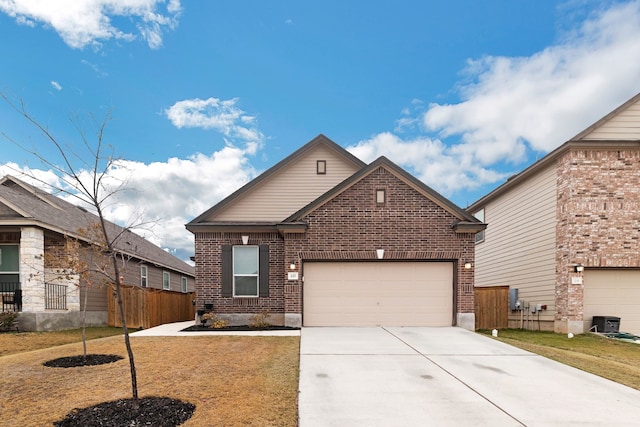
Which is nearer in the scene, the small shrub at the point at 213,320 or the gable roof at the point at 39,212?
the small shrub at the point at 213,320

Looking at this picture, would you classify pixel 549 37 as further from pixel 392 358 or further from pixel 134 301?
pixel 134 301

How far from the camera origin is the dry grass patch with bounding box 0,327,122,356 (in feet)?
31.1

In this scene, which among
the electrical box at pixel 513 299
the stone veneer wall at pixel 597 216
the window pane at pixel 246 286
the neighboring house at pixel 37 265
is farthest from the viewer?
the electrical box at pixel 513 299

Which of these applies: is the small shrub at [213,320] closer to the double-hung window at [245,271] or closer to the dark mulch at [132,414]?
the double-hung window at [245,271]

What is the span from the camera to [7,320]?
11828 millimetres

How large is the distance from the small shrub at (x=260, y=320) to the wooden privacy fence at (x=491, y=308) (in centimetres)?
797

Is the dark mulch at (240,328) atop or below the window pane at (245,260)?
below

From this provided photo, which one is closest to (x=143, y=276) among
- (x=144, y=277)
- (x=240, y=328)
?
(x=144, y=277)

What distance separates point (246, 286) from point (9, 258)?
8906 mm

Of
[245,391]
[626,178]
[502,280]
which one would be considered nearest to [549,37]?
[626,178]

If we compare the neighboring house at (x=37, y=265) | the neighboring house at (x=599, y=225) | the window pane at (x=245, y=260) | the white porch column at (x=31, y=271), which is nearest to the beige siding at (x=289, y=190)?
the window pane at (x=245, y=260)

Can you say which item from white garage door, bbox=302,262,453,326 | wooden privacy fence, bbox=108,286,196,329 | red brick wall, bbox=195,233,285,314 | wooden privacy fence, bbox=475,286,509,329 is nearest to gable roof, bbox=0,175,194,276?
wooden privacy fence, bbox=108,286,196,329

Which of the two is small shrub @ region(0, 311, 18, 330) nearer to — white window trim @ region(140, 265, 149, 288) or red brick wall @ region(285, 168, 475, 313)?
white window trim @ region(140, 265, 149, 288)

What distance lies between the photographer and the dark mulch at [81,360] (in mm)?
6930
